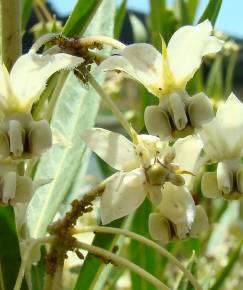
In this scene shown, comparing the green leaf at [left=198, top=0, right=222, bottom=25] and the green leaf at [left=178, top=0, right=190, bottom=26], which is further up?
the green leaf at [left=198, top=0, right=222, bottom=25]

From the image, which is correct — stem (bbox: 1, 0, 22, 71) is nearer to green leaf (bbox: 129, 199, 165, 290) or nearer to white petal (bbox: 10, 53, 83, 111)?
white petal (bbox: 10, 53, 83, 111)

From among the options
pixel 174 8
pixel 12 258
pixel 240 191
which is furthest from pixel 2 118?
pixel 174 8

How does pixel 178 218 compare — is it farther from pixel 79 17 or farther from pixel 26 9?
pixel 26 9

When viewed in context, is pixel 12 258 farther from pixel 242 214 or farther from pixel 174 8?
pixel 242 214

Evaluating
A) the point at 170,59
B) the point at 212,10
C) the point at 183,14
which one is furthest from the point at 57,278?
the point at 183,14

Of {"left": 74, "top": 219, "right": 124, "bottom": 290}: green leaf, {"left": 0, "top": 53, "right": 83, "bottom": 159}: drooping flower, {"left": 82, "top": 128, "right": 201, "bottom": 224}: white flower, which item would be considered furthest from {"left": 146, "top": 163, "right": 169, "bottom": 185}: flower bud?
{"left": 74, "top": 219, "right": 124, "bottom": 290}: green leaf

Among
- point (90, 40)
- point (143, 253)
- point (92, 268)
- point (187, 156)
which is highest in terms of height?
point (90, 40)
